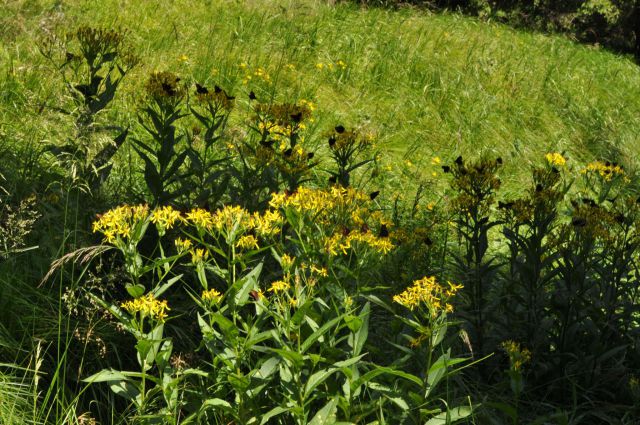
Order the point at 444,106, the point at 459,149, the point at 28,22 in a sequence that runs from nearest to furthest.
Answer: the point at 28,22 → the point at 459,149 → the point at 444,106

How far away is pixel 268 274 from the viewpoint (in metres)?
3.16

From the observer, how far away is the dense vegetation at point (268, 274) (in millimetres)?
2311

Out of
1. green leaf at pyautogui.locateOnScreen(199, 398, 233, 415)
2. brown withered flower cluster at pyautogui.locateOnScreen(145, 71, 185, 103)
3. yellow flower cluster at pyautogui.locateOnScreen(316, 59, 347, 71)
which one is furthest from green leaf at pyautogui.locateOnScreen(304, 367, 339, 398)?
yellow flower cluster at pyautogui.locateOnScreen(316, 59, 347, 71)

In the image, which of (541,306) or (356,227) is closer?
(356,227)

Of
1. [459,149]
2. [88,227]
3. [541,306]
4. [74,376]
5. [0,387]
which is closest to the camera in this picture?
[0,387]

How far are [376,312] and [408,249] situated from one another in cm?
31

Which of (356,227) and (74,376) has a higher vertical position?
(356,227)

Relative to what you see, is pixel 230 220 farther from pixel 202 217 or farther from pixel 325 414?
pixel 325 414

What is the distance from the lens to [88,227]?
3354 mm

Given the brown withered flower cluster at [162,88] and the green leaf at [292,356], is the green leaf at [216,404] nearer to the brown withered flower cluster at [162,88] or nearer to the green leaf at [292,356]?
the green leaf at [292,356]

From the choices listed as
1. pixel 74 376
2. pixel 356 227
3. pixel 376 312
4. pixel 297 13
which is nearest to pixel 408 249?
pixel 376 312

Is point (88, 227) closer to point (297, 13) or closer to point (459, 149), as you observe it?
point (459, 149)

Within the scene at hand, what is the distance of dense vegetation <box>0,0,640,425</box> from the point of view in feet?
7.58

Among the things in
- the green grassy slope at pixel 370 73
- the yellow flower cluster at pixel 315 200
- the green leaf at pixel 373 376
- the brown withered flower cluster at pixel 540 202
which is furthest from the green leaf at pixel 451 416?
the green grassy slope at pixel 370 73
